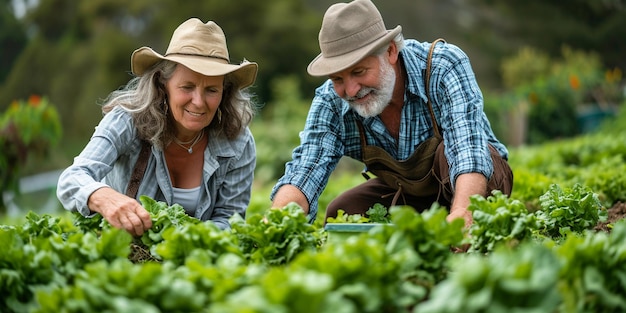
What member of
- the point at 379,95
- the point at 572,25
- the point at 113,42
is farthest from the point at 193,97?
the point at 113,42

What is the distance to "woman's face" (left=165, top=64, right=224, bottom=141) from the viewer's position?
4133mm

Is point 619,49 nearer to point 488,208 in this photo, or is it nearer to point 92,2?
point 92,2

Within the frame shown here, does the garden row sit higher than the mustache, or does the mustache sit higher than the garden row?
the mustache

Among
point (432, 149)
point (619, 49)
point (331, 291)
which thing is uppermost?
point (619, 49)

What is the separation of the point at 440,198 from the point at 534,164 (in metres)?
3.54

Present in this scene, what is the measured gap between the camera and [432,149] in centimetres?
452

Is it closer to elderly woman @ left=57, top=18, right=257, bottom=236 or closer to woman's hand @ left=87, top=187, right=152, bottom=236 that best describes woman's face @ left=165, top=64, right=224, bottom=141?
elderly woman @ left=57, top=18, right=257, bottom=236

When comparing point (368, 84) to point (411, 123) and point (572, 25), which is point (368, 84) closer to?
point (411, 123)

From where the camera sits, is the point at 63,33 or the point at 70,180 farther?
the point at 63,33

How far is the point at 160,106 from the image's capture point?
14.3 ft

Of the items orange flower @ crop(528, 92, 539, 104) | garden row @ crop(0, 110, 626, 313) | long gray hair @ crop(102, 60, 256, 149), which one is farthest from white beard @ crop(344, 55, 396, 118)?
orange flower @ crop(528, 92, 539, 104)

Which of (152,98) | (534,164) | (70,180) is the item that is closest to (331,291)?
(70,180)

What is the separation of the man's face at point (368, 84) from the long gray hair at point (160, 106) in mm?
641

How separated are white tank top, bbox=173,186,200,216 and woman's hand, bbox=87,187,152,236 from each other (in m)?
0.87
